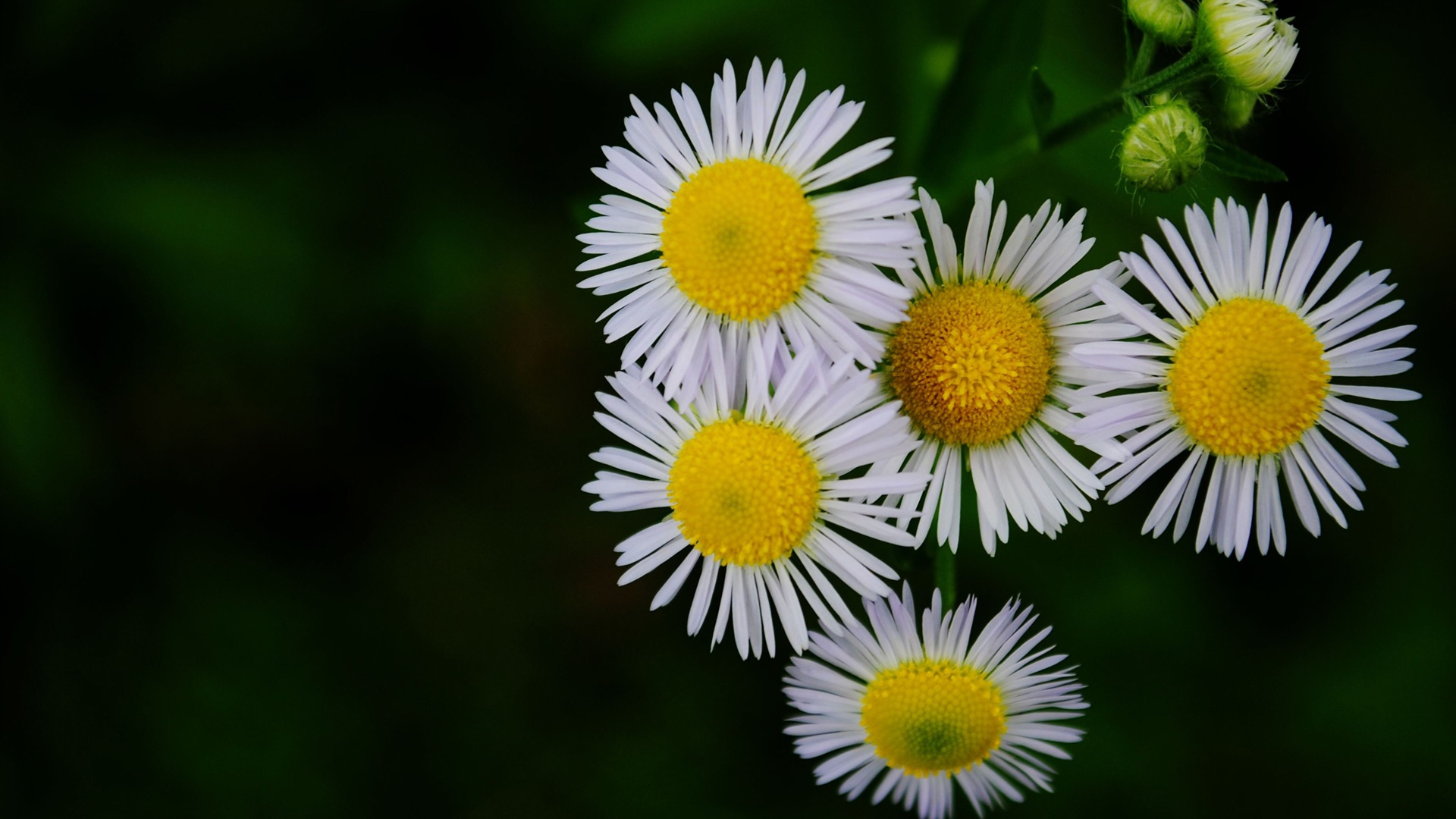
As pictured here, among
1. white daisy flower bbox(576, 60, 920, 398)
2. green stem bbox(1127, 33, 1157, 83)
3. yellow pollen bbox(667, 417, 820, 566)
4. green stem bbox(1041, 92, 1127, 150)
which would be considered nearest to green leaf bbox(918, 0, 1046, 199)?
green stem bbox(1041, 92, 1127, 150)

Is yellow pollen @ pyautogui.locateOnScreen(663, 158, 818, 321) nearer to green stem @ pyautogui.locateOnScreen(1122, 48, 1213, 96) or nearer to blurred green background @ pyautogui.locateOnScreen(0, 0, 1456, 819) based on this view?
green stem @ pyautogui.locateOnScreen(1122, 48, 1213, 96)

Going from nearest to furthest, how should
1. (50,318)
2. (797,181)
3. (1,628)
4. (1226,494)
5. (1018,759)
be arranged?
1. (797,181)
2. (1226,494)
3. (1018,759)
4. (50,318)
5. (1,628)

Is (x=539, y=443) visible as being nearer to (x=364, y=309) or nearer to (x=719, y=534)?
(x=364, y=309)

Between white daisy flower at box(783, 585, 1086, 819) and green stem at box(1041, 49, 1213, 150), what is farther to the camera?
white daisy flower at box(783, 585, 1086, 819)

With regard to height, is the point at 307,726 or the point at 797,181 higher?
the point at 797,181

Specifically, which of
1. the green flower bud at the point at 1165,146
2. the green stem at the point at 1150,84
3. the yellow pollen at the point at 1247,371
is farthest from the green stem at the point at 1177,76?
the yellow pollen at the point at 1247,371

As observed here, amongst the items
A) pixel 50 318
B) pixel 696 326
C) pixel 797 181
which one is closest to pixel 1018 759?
pixel 696 326

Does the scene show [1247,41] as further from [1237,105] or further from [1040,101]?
[1040,101]
